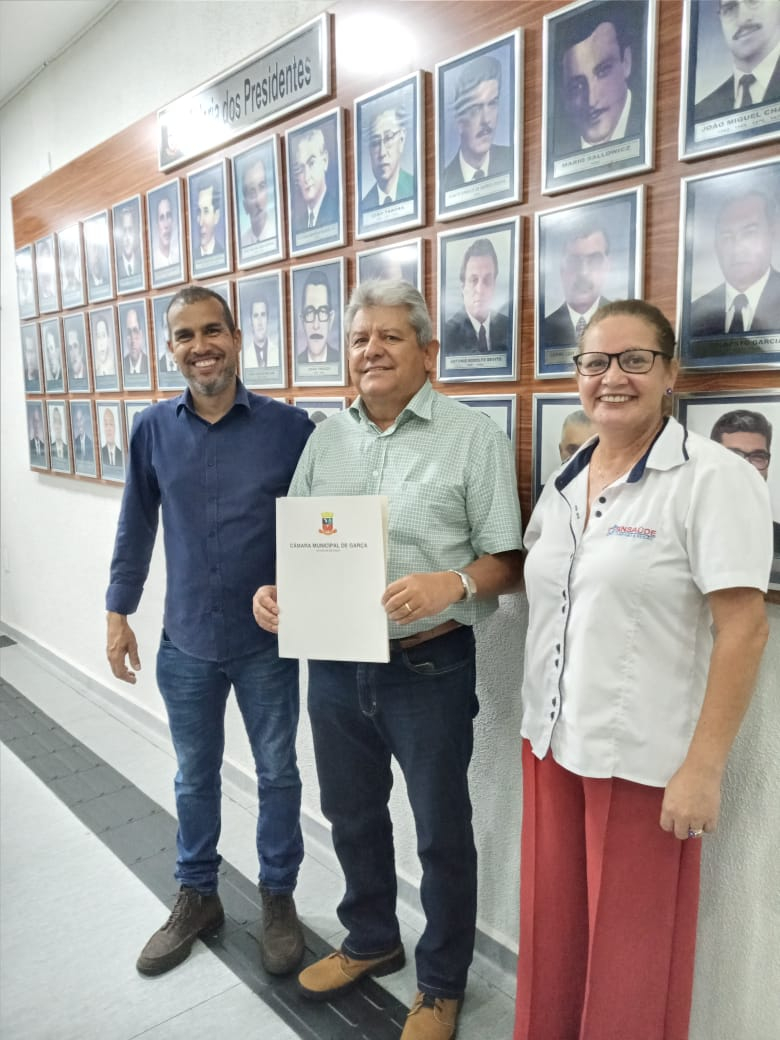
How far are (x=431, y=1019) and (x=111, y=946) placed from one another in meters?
0.95

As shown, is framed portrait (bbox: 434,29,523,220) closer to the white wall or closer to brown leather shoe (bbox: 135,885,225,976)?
the white wall

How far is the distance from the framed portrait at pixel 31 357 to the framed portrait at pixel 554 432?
321 centimetres

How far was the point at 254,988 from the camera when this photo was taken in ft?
6.41

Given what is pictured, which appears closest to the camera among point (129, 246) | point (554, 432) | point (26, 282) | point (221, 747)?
point (554, 432)

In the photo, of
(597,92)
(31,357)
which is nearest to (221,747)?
(597,92)

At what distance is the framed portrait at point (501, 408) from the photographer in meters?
1.81

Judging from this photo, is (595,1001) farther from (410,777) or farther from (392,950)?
(392,950)

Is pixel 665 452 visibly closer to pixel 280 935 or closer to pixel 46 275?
pixel 280 935

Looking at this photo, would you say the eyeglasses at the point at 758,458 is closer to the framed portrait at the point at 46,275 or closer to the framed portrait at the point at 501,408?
the framed portrait at the point at 501,408

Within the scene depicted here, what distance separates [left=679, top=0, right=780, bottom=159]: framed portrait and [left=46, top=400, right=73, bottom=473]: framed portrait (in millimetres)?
3258

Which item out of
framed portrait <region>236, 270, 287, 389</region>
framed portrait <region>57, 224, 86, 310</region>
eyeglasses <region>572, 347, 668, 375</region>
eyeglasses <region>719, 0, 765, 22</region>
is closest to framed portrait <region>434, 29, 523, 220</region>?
eyeglasses <region>719, 0, 765, 22</region>

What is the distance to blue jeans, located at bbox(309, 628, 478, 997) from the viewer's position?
5.46 feet

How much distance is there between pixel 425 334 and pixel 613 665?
0.81 metres

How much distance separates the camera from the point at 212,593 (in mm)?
1974
